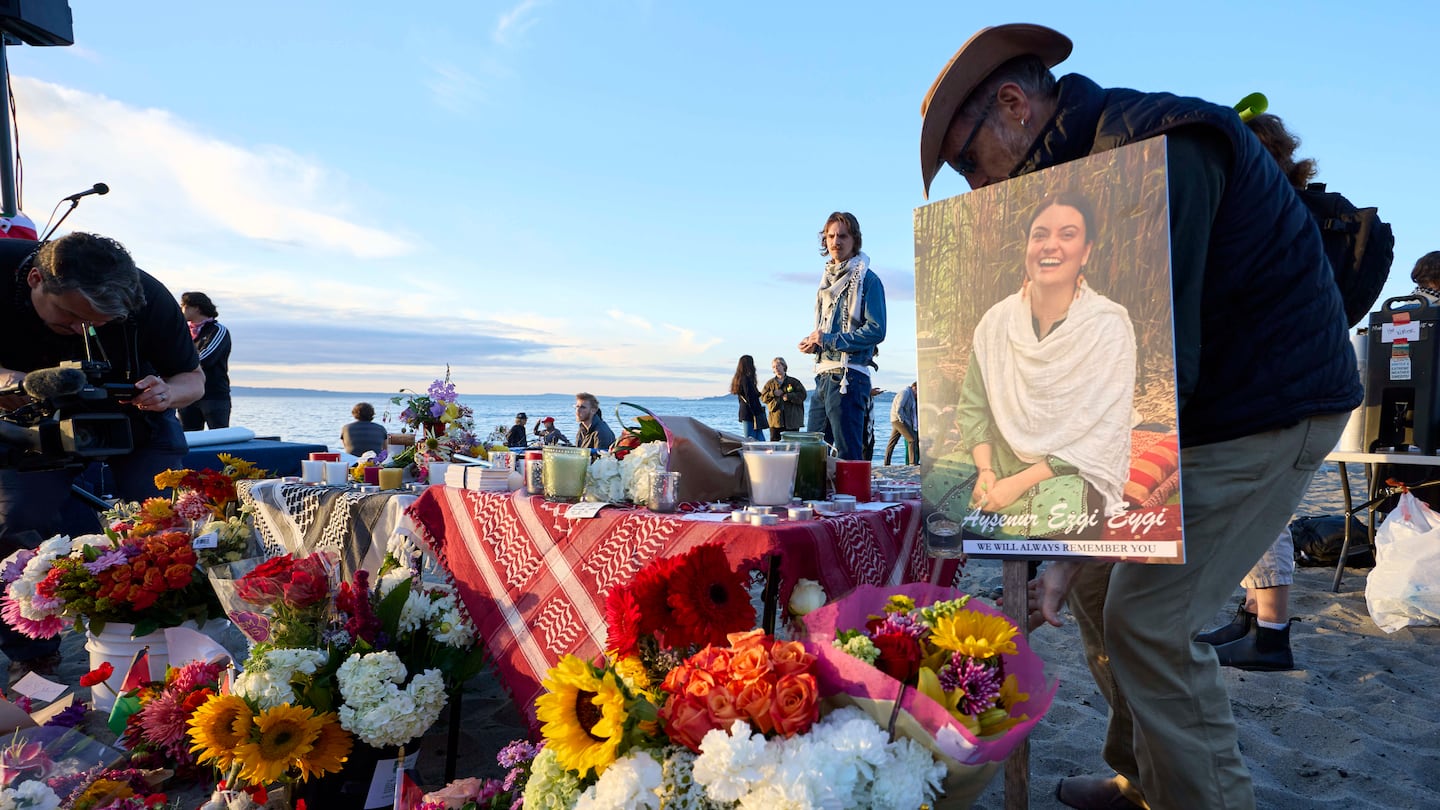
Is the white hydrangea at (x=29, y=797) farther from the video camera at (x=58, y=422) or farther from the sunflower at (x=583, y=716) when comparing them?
the sunflower at (x=583, y=716)

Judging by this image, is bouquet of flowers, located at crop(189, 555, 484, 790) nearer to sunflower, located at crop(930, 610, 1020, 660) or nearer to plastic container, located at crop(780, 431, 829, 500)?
plastic container, located at crop(780, 431, 829, 500)

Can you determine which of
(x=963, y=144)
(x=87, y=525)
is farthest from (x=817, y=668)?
(x=87, y=525)

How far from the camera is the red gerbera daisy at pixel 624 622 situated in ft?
4.58

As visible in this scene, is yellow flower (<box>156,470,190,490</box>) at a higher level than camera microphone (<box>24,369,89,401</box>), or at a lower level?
lower

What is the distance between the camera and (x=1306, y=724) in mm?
2781

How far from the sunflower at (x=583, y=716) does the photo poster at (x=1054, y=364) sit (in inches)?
31.9

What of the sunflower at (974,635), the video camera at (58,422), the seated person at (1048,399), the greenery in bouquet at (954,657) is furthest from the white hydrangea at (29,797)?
the seated person at (1048,399)

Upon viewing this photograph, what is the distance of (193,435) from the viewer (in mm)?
6266

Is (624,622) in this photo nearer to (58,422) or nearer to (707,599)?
(707,599)

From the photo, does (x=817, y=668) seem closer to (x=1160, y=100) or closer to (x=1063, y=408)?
(x=1063, y=408)

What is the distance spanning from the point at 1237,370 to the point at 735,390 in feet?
30.9

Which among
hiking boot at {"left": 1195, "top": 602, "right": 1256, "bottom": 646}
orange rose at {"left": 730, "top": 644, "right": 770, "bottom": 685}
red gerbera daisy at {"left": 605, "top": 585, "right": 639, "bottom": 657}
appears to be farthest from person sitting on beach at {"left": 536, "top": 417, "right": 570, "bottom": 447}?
orange rose at {"left": 730, "top": 644, "right": 770, "bottom": 685}

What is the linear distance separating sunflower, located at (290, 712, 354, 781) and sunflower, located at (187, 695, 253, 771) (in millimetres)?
166

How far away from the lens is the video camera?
2.41 m
